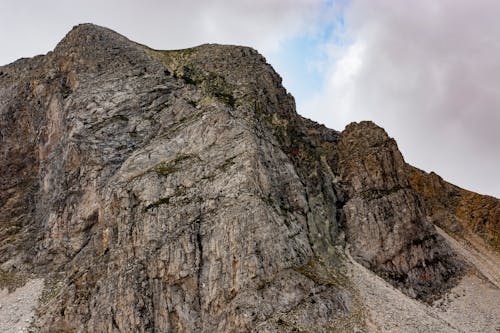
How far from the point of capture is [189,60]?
69.5 metres

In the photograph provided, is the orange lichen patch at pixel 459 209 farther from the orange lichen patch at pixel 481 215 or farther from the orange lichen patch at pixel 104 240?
the orange lichen patch at pixel 104 240

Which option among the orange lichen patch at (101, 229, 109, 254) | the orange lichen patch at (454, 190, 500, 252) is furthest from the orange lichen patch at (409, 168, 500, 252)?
the orange lichen patch at (101, 229, 109, 254)

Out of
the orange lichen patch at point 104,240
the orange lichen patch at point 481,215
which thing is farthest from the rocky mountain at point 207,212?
the orange lichen patch at point 481,215

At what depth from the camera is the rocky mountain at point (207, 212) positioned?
143 feet

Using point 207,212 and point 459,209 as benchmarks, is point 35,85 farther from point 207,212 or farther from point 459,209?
point 459,209

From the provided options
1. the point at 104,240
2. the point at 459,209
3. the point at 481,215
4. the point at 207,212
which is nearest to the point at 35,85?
the point at 104,240

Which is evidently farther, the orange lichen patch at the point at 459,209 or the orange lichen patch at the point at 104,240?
the orange lichen patch at the point at 459,209

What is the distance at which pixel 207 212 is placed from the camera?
47219 millimetres

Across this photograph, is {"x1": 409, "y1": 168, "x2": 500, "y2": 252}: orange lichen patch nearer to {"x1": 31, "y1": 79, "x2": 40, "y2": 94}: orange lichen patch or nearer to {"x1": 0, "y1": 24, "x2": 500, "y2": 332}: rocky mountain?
{"x1": 0, "y1": 24, "x2": 500, "y2": 332}: rocky mountain

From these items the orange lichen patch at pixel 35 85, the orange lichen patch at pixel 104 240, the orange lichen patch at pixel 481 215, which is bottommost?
the orange lichen patch at pixel 104 240

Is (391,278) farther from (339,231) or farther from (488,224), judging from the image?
(488,224)

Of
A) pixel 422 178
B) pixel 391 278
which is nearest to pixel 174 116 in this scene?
pixel 391 278

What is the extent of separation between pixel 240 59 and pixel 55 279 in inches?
1391

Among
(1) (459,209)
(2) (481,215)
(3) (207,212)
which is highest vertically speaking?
(1) (459,209)
